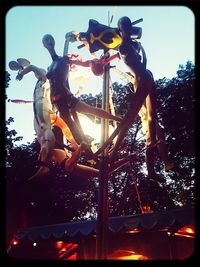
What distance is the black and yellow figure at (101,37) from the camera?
3.89 meters

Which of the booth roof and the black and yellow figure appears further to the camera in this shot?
the booth roof

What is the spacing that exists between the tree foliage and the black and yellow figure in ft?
47.0

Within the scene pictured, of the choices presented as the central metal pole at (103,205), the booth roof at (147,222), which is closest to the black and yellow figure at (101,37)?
the central metal pole at (103,205)

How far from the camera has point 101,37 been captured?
13.0 feet

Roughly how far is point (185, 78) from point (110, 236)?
18185 millimetres

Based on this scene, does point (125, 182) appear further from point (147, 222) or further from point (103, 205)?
point (103, 205)

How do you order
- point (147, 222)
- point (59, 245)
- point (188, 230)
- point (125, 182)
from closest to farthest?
1. point (147, 222)
2. point (188, 230)
3. point (59, 245)
4. point (125, 182)

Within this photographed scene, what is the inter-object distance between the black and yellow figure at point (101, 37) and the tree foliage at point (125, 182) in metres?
14.3

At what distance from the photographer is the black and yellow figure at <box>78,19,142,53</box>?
389 centimetres

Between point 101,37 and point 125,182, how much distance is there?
19623 millimetres

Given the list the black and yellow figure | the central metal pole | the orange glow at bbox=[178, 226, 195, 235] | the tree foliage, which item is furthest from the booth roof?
the tree foliage

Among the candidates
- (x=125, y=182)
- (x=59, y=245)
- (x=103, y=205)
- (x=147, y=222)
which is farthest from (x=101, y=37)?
(x=125, y=182)

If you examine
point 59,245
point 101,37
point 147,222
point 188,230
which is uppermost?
point 101,37

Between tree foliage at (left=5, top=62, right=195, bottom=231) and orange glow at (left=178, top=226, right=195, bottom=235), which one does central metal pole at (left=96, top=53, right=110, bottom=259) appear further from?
tree foliage at (left=5, top=62, right=195, bottom=231)
